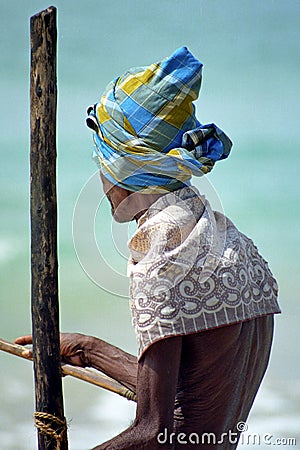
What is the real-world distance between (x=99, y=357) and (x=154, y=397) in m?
0.35

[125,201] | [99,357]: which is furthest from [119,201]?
[99,357]

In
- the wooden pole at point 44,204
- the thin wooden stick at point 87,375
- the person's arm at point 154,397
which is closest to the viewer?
the person's arm at point 154,397

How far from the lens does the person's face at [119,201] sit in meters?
1.50

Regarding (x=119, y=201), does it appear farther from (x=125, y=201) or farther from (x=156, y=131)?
(x=156, y=131)

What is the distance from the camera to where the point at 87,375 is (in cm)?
164

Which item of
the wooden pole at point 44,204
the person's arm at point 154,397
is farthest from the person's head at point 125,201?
the person's arm at point 154,397

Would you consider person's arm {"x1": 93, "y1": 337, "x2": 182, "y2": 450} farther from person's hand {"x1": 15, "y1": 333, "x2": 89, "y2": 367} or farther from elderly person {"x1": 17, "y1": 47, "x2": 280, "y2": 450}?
person's hand {"x1": 15, "y1": 333, "x2": 89, "y2": 367}

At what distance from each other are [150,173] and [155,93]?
15 cm

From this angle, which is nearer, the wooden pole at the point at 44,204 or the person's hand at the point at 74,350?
the wooden pole at the point at 44,204

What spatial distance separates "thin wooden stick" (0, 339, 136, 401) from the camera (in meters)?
1.61

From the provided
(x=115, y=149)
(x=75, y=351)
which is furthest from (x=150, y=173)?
(x=75, y=351)

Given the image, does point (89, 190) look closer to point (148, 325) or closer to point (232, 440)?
point (148, 325)

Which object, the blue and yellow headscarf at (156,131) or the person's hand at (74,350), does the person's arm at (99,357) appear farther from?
the blue and yellow headscarf at (156,131)

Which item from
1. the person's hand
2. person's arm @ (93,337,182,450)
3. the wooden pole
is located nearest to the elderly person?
person's arm @ (93,337,182,450)
